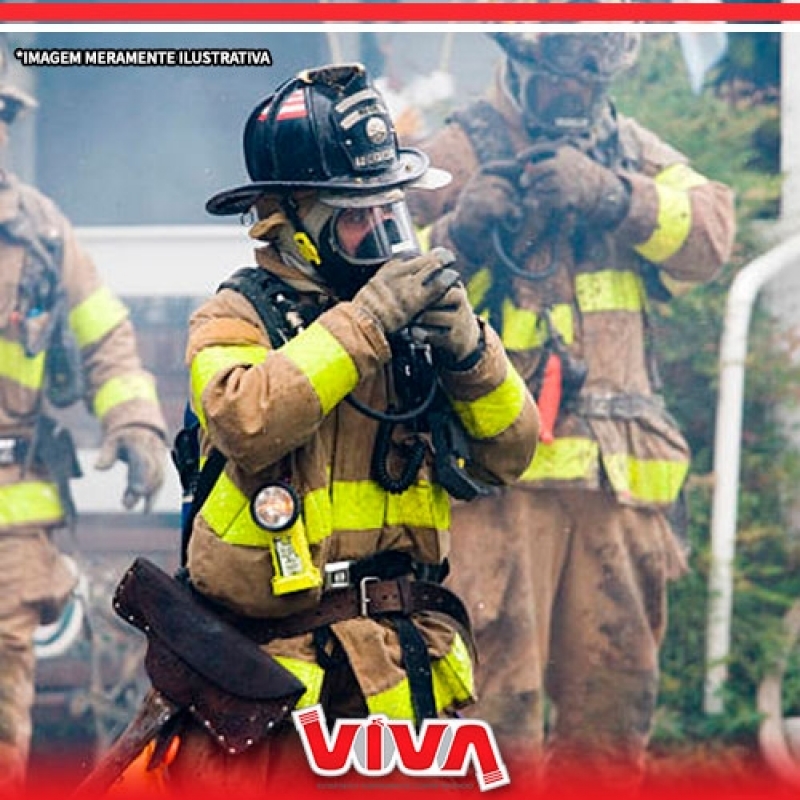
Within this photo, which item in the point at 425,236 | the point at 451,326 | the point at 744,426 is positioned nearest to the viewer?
the point at 451,326

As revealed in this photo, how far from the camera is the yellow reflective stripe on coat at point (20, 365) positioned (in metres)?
5.61

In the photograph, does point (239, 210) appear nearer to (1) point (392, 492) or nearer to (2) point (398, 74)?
(1) point (392, 492)

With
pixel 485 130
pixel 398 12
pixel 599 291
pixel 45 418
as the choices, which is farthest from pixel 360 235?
pixel 45 418

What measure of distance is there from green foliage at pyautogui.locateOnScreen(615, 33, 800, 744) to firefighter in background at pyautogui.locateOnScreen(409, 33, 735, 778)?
5 cm

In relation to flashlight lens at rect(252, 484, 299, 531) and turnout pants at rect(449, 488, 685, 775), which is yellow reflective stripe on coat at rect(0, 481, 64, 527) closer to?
turnout pants at rect(449, 488, 685, 775)

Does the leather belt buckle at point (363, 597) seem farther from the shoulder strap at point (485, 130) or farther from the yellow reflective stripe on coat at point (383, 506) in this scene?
the shoulder strap at point (485, 130)

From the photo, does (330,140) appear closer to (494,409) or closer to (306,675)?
(494,409)

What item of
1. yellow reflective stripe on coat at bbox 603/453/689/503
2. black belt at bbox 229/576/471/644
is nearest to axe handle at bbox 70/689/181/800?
black belt at bbox 229/576/471/644

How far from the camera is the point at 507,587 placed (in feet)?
18.7

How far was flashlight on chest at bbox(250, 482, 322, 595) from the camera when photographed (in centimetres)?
389

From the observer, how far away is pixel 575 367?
18.6 feet

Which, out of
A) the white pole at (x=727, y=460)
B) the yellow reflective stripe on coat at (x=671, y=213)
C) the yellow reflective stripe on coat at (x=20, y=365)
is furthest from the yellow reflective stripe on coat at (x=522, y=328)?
the yellow reflective stripe on coat at (x=20, y=365)

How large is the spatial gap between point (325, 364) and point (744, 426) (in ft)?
7.07

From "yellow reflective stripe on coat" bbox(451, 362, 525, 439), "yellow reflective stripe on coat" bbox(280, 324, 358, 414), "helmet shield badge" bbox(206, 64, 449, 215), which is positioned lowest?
"yellow reflective stripe on coat" bbox(451, 362, 525, 439)
